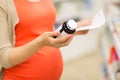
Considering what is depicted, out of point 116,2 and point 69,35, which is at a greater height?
point 69,35

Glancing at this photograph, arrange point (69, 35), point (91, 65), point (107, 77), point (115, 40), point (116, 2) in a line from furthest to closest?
1. point (91, 65)
2. point (116, 2)
3. point (107, 77)
4. point (115, 40)
5. point (69, 35)

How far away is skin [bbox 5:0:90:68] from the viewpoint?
106 centimetres

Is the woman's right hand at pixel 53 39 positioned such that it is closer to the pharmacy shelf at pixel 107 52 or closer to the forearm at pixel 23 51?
the forearm at pixel 23 51

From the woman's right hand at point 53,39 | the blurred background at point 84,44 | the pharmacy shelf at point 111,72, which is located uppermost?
the woman's right hand at point 53,39

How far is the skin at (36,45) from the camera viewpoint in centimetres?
106

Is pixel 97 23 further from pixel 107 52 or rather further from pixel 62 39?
pixel 107 52

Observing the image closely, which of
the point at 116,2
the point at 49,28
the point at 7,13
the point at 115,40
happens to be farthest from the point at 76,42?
Answer: the point at 7,13

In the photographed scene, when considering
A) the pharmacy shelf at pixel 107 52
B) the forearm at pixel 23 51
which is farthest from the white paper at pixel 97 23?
the pharmacy shelf at pixel 107 52

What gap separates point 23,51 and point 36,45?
0.19 feet

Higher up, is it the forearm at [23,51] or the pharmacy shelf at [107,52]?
the forearm at [23,51]

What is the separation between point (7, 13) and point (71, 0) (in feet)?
6.51

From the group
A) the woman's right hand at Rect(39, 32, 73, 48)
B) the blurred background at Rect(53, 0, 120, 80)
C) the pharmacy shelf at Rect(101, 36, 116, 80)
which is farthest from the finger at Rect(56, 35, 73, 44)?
the blurred background at Rect(53, 0, 120, 80)

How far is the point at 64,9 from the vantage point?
115 inches

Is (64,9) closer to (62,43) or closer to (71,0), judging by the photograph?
(71,0)
